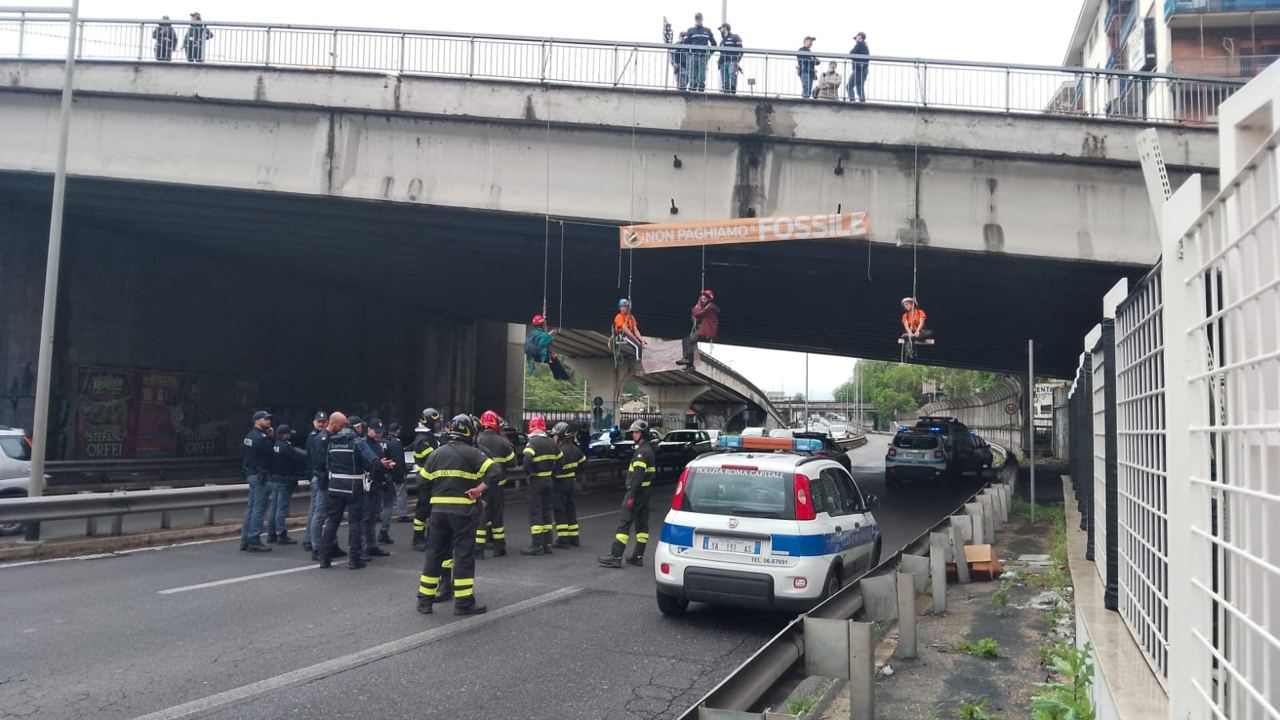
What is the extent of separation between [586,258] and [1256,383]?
18716mm

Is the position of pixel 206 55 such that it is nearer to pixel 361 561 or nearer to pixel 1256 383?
pixel 361 561

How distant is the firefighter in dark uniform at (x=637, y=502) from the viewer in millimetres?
11211

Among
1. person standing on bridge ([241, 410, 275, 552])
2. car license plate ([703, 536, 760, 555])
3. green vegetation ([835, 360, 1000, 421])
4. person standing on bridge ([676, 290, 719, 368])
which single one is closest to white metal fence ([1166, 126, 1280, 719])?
car license plate ([703, 536, 760, 555])

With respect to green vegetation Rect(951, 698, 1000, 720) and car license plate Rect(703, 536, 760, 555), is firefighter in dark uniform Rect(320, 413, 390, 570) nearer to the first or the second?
car license plate Rect(703, 536, 760, 555)

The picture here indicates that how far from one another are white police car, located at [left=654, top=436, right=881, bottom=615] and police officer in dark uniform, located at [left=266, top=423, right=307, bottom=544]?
6.30m

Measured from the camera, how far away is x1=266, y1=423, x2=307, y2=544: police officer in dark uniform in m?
12.3

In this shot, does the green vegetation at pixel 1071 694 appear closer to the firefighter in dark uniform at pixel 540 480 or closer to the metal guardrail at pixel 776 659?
the metal guardrail at pixel 776 659

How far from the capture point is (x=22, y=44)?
16.9m

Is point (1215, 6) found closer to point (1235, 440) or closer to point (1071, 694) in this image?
point (1071, 694)

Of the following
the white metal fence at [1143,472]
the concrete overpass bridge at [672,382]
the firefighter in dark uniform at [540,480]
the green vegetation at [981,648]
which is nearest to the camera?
the white metal fence at [1143,472]

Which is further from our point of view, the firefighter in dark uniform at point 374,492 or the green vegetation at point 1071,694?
the firefighter in dark uniform at point 374,492

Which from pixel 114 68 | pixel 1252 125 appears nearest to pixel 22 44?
pixel 114 68

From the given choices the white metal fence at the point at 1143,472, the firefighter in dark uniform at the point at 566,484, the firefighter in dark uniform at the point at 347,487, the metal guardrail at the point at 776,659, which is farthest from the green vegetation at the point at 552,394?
the white metal fence at the point at 1143,472

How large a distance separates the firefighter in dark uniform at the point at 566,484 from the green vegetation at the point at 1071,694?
7.68m
